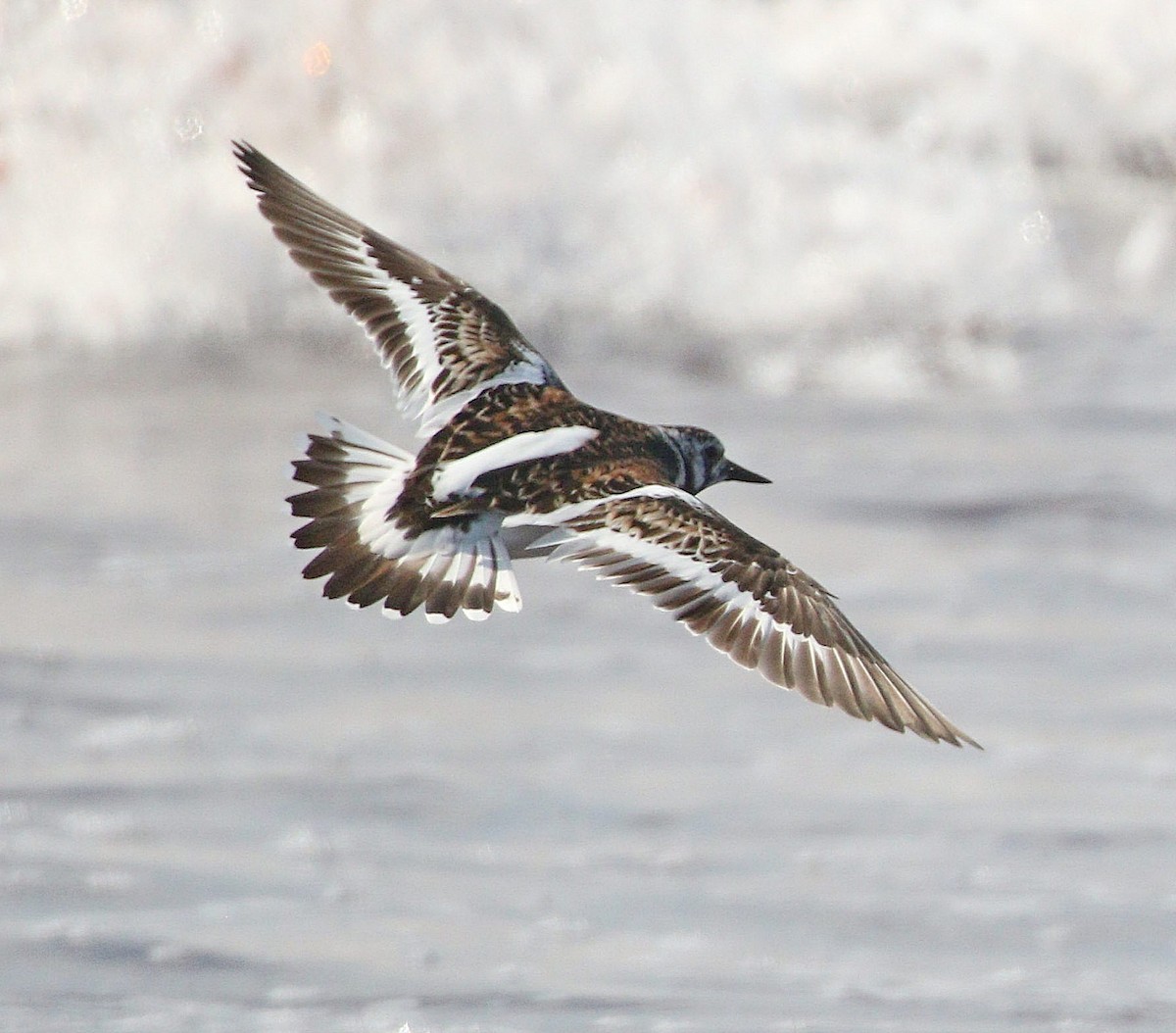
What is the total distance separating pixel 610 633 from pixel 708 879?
1037mm

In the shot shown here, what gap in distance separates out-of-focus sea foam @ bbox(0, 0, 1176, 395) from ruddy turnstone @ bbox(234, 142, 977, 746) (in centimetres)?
362

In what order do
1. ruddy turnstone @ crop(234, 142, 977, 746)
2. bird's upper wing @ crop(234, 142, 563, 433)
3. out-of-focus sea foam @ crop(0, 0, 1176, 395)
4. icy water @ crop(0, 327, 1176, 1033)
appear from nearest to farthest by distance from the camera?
ruddy turnstone @ crop(234, 142, 977, 746), bird's upper wing @ crop(234, 142, 563, 433), icy water @ crop(0, 327, 1176, 1033), out-of-focus sea foam @ crop(0, 0, 1176, 395)

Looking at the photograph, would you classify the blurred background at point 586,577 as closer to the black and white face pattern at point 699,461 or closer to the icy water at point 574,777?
the icy water at point 574,777

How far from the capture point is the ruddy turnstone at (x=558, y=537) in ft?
10.2

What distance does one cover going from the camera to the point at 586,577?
551 cm

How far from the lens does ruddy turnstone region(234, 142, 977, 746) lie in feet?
10.2

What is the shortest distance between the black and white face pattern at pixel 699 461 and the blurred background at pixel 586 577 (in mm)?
759

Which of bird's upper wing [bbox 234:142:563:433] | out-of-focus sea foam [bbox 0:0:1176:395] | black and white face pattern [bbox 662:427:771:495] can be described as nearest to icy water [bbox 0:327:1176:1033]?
black and white face pattern [bbox 662:427:771:495]

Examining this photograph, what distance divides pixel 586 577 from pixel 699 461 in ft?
6.26

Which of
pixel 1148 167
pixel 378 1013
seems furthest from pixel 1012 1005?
pixel 1148 167

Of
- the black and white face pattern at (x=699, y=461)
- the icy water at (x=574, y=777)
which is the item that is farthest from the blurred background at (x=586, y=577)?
the black and white face pattern at (x=699, y=461)

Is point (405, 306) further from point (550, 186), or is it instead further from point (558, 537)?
point (550, 186)

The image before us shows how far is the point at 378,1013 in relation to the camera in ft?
12.6

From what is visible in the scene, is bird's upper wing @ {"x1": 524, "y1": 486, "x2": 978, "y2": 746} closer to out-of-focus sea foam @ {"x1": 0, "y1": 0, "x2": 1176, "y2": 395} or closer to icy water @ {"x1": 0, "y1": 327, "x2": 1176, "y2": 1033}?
icy water @ {"x1": 0, "y1": 327, "x2": 1176, "y2": 1033}
